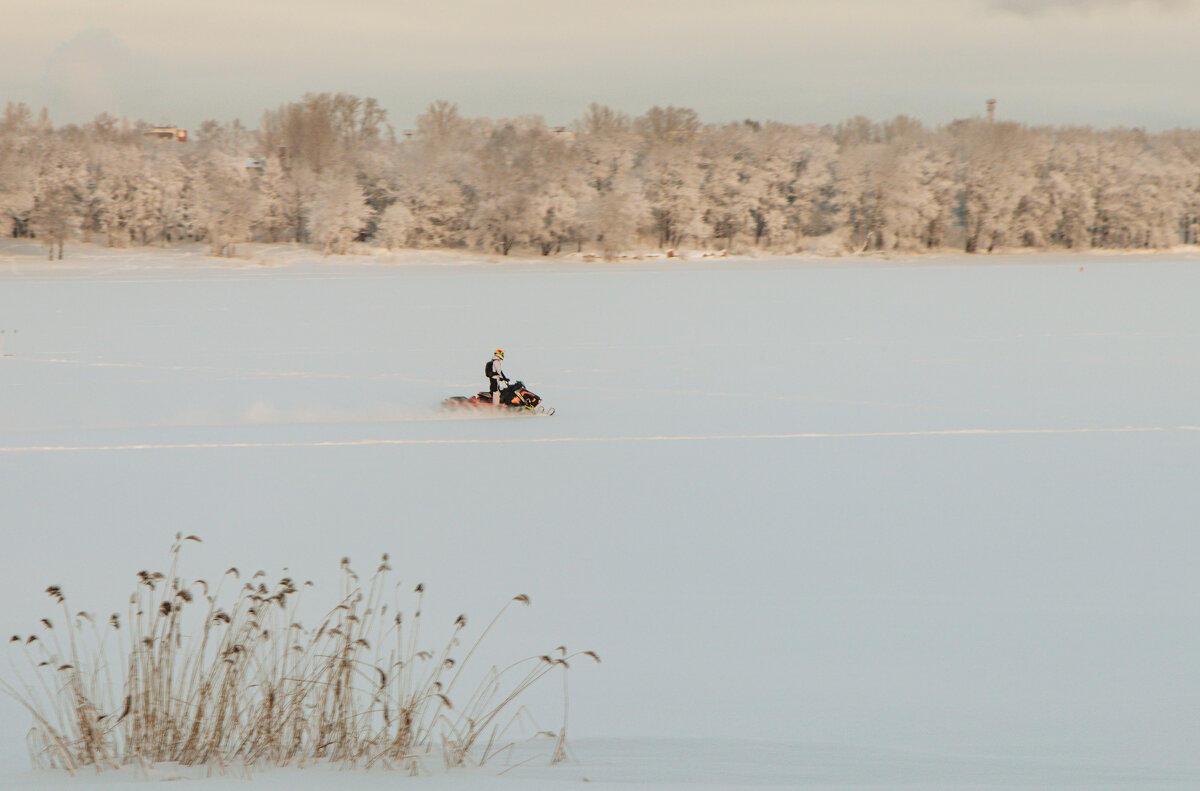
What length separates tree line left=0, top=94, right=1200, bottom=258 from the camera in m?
79.7

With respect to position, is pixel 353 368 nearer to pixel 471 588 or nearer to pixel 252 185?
pixel 471 588

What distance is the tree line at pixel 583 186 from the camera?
79688 mm

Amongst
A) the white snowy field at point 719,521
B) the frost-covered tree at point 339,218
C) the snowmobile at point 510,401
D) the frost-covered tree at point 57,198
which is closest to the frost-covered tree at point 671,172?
the frost-covered tree at point 339,218

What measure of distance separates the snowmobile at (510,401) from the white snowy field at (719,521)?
0.87 feet

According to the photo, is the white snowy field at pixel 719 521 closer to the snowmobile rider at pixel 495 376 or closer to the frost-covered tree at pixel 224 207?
the snowmobile rider at pixel 495 376

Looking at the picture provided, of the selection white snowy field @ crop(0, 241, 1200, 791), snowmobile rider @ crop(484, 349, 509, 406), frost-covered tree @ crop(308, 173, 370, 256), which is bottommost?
white snowy field @ crop(0, 241, 1200, 791)

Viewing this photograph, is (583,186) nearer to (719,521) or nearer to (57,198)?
(57,198)

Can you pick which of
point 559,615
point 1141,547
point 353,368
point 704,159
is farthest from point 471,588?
point 704,159

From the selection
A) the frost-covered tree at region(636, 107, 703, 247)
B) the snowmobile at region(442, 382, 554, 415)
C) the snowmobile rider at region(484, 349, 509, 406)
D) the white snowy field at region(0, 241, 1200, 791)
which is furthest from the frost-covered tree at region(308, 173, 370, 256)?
the snowmobile rider at region(484, 349, 509, 406)

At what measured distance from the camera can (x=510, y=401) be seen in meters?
18.6

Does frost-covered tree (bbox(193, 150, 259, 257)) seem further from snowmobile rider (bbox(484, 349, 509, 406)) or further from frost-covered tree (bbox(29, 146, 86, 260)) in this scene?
snowmobile rider (bbox(484, 349, 509, 406))

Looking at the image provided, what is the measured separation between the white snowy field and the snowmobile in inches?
10.4

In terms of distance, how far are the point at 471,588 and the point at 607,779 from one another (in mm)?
4365

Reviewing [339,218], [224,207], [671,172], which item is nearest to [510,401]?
[339,218]
